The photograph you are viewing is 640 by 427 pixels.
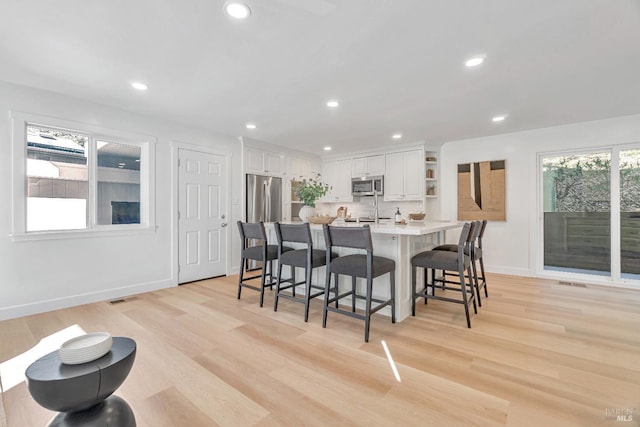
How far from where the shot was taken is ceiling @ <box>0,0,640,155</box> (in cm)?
182

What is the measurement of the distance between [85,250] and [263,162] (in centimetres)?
297

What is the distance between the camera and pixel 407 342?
7.66 ft

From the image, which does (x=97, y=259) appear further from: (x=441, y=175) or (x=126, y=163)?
(x=441, y=175)

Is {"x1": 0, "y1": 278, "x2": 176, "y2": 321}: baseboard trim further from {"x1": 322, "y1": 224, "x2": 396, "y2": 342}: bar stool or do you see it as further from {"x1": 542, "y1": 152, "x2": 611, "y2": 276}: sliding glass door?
{"x1": 542, "y1": 152, "x2": 611, "y2": 276}: sliding glass door

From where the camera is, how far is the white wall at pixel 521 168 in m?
4.15

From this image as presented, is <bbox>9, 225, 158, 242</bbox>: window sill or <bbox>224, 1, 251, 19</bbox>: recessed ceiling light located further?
<bbox>9, 225, 158, 242</bbox>: window sill

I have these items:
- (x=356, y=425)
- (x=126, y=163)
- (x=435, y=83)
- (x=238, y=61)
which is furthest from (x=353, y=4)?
(x=126, y=163)

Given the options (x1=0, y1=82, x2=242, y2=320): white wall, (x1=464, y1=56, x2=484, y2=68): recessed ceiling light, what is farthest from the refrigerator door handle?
(x1=464, y1=56, x2=484, y2=68): recessed ceiling light

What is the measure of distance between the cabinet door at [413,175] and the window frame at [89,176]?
4.27m

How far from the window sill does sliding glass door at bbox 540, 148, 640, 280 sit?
236 inches

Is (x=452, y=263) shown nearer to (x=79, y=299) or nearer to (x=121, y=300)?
(x=121, y=300)

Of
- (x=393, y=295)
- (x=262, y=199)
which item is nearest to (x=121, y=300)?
(x=262, y=199)

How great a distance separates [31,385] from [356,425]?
1421mm

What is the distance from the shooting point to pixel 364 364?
2.01 m
